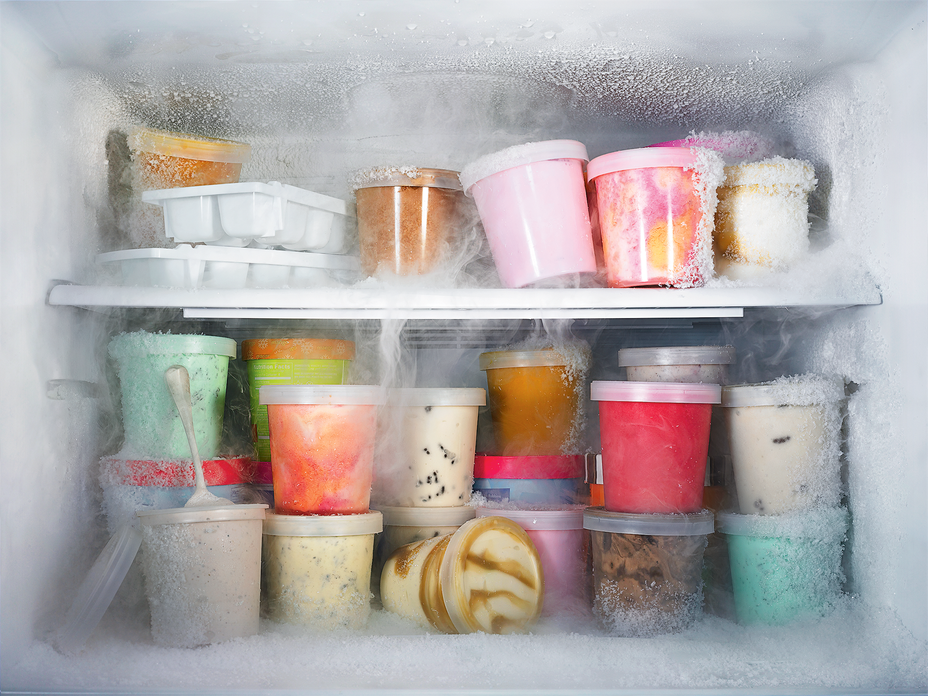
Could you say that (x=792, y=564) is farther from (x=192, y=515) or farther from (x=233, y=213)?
(x=233, y=213)

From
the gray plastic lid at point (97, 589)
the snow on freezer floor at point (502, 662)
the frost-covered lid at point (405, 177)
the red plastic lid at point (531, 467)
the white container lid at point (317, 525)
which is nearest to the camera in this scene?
the snow on freezer floor at point (502, 662)

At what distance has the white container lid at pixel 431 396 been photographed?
142 centimetres

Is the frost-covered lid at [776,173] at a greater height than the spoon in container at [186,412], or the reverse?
the frost-covered lid at [776,173]

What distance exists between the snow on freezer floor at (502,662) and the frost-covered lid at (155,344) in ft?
1.71

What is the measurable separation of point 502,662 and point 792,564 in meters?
0.60

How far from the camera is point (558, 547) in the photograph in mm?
1402

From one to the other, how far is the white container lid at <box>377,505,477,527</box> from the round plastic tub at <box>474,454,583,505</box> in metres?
0.10

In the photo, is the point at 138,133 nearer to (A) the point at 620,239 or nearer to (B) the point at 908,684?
(A) the point at 620,239

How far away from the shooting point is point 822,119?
1379mm

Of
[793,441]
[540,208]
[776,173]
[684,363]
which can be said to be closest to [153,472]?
A: [540,208]

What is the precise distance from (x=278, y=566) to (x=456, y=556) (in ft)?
1.15

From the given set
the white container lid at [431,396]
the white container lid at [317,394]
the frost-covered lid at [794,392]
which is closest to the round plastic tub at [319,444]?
the white container lid at [317,394]

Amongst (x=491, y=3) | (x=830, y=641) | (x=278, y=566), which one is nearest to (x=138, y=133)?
(x=491, y=3)

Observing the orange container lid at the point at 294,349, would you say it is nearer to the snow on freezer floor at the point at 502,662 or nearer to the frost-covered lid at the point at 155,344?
the frost-covered lid at the point at 155,344
